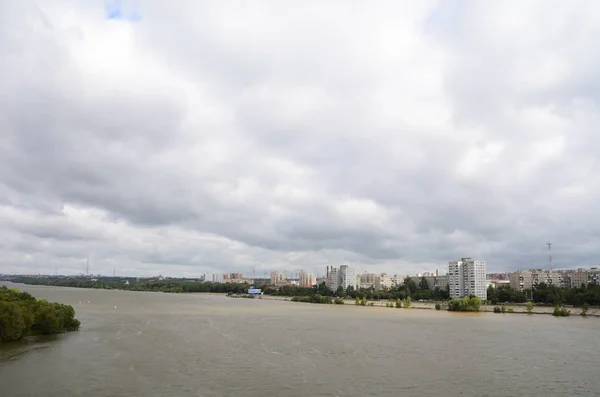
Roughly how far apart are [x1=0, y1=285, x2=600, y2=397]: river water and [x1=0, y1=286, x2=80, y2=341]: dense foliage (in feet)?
2.46

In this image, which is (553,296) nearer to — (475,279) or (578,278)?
(475,279)

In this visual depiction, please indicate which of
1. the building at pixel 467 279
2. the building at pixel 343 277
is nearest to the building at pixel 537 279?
the building at pixel 467 279

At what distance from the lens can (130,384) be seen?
696 inches

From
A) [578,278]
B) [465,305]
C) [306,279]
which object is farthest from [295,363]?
[306,279]

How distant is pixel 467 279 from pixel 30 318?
79.0m

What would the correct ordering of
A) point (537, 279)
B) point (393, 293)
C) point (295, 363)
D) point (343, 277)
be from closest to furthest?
point (295, 363), point (393, 293), point (537, 279), point (343, 277)

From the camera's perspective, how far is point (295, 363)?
22.4 metres

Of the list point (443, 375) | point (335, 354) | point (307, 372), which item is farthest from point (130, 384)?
point (443, 375)

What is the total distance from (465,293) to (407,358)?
7087 centimetres

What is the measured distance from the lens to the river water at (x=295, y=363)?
17.5 metres

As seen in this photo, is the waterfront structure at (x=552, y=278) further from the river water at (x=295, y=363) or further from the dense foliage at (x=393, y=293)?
the river water at (x=295, y=363)

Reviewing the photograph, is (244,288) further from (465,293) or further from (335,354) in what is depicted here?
(335,354)

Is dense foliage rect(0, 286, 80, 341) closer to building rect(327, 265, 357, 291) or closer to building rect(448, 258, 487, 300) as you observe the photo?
building rect(448, 258, 487, 300)

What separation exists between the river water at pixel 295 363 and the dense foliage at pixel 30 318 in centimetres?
75
